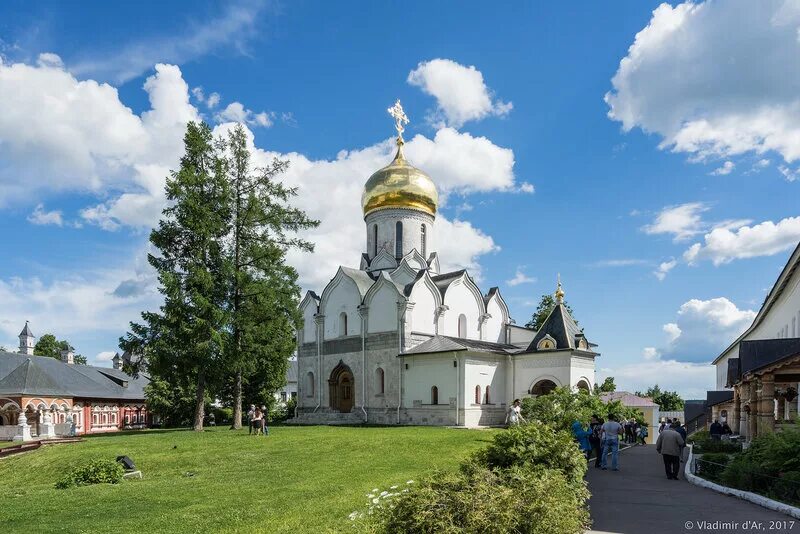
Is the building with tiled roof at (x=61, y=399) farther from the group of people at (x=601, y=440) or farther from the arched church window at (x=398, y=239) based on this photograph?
the group of people at (x=601, y=440)

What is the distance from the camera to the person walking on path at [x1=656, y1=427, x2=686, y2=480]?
1286 cm

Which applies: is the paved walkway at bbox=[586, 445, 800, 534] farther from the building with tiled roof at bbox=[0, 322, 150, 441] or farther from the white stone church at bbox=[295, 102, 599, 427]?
the building with tiled roof at bbox=[0, 322, 150, 441]

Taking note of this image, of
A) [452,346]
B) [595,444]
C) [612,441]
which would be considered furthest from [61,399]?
[612,441]

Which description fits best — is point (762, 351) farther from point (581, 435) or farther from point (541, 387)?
point (541, 387)

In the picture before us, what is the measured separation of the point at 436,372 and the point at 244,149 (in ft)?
41.7

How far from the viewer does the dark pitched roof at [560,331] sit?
28.2 meters

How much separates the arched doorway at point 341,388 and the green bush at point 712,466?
20.1 metres

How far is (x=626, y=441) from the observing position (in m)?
26.4

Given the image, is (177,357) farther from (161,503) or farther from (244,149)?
(161,503)

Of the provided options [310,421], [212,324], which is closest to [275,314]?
[212,324]

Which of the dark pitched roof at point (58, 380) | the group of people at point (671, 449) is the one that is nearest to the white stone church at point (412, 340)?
the group of people at point (671, 449)

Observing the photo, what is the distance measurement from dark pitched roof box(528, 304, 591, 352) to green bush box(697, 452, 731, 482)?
13545 mm

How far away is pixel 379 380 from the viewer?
3072 cm

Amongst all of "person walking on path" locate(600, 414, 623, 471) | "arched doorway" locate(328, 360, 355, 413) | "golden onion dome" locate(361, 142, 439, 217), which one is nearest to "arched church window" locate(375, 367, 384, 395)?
"arched doorway" locate(328, 360, 355, 413)
